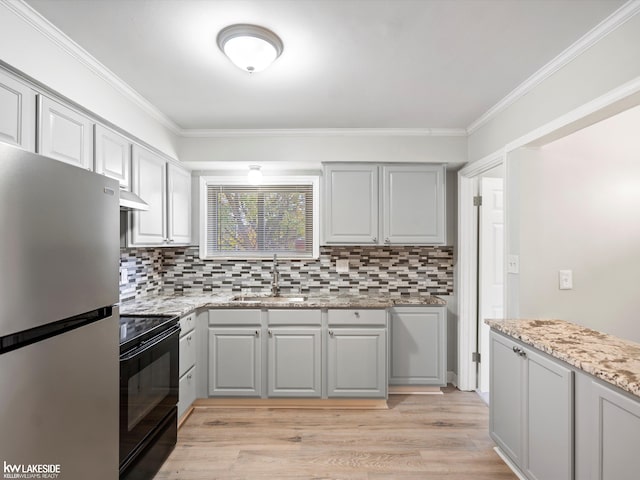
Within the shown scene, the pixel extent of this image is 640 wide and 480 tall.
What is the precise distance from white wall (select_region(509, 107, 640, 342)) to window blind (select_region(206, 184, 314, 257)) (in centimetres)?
199

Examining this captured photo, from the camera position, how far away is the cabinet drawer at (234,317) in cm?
289

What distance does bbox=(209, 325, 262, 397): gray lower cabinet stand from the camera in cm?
288

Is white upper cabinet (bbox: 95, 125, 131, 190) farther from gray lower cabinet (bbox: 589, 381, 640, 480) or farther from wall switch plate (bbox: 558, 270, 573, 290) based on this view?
wall switch plate (bbox: 558, 270, 573, 290)

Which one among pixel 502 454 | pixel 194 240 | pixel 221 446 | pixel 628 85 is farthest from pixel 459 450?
pixel 194 240

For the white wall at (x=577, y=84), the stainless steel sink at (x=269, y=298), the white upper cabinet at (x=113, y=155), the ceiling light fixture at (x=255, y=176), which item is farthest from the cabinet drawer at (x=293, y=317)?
the white wall at (x=577, y=84)

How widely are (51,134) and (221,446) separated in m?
2.14

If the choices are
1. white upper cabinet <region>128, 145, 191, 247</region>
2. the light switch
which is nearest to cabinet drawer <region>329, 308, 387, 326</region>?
the light switch

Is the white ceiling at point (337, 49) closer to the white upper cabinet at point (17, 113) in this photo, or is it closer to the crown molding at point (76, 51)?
the crown molding at point (76, 51)

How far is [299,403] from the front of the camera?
2.89 metres

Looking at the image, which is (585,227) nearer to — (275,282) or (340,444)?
(340,444)

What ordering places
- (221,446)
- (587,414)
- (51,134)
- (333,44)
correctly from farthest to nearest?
(221,446) → (333,44) → (51,134) → (587,414)

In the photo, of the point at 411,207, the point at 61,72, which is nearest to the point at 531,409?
the point at 411,207

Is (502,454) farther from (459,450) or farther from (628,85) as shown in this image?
(628,85)

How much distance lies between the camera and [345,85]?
2.21 meters
